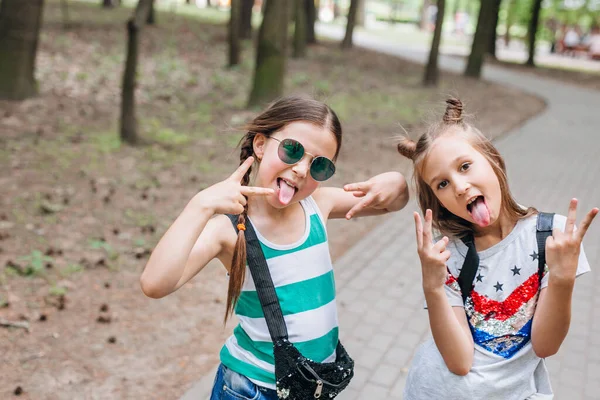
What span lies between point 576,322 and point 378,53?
19742 mm

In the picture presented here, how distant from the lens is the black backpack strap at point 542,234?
6.12 feet

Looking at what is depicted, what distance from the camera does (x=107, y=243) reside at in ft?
18.0

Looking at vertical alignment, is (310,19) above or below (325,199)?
below

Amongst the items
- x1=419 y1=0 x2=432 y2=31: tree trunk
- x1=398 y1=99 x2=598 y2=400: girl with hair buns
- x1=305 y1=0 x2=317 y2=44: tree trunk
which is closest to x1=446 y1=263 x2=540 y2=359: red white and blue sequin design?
x1=398 y1=99 x2=598 y2=400: girl with hair buns

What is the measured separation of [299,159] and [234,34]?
44.1 ft

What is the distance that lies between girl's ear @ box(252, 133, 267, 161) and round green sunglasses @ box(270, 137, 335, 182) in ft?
0.38

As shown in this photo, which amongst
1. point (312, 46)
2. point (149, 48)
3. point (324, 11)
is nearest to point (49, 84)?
point (149, 48)

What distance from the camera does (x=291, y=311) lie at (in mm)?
2039

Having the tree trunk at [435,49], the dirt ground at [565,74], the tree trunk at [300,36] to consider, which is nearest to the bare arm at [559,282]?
the tree trunk at [435,49]

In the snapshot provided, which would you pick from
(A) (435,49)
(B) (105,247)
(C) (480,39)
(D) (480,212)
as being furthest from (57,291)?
(C) (480,39)

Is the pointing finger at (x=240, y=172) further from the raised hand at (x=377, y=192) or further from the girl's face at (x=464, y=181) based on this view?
the girl's face at (x=464, y=181)

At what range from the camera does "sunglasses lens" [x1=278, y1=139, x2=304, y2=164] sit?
6.47ft

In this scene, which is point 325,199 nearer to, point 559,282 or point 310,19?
point 559,282

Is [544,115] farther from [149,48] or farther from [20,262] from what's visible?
[20,262]
